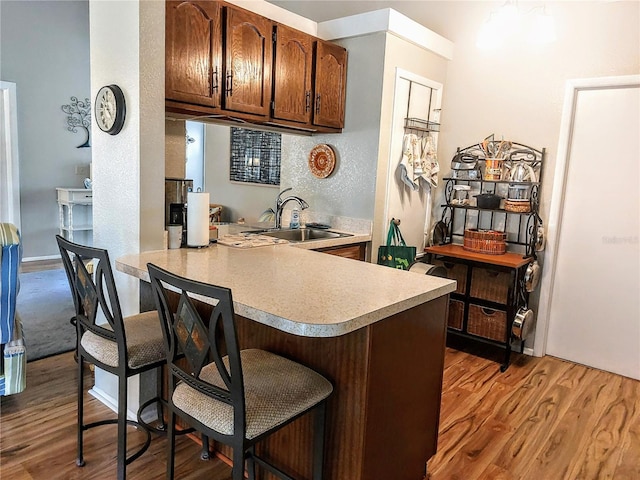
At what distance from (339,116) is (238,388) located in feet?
8.28

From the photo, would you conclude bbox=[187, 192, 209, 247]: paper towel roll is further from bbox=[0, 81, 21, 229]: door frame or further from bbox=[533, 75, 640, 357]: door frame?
bbox=[0, 81, 21, 229]: door frame

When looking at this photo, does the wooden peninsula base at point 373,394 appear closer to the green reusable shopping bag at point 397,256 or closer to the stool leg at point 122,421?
the stool leg at point 122,421

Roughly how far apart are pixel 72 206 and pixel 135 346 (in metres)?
4.50

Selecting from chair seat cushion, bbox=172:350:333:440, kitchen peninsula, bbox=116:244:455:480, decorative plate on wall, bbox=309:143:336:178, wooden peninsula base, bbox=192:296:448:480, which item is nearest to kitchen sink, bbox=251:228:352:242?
decorative plate on wall, bbox=309:143:336:178

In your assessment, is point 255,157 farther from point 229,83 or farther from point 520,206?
point 520,206

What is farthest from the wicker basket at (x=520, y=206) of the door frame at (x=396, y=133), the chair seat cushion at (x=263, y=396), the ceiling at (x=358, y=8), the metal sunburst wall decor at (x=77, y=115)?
the metal sunburst wall decor at (x=77, y=115)

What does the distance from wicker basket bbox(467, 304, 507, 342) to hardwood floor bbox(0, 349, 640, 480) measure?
0.91ft

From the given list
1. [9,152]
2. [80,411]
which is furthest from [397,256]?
[9,152]

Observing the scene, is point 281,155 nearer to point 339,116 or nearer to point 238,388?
point 339,116

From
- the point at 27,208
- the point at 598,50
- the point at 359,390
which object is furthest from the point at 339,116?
the point at 27,208

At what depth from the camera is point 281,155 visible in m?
3.97

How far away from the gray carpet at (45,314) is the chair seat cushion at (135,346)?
1.58m

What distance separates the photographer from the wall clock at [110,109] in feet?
7.30

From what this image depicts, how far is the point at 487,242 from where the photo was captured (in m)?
3.49
